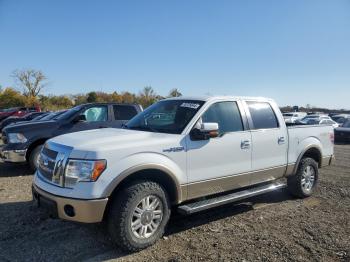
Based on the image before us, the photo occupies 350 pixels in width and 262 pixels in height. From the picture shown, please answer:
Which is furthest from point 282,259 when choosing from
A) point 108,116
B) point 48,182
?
point 108,116

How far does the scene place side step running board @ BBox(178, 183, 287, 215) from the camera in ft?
14.5

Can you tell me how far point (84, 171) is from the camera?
12.4 ft

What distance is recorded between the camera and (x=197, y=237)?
181 inches

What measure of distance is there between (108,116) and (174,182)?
5705 mm

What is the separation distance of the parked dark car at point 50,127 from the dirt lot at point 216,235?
6.72ft

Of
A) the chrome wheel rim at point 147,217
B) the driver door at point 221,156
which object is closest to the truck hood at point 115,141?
the driver door at point 221,156

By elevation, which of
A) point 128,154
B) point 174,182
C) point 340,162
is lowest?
Answer: point 340,162

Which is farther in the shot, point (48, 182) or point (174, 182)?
point (174, 182)

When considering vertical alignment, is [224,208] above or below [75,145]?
below

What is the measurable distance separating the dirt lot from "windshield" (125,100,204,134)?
58.1 inches

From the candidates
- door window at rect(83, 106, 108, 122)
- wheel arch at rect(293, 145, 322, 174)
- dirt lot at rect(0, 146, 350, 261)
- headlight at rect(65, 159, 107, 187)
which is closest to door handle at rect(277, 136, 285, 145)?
wheel arch at rect(293, 145, 322, 174)

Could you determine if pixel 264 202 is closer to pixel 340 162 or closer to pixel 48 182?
pixel 48 182

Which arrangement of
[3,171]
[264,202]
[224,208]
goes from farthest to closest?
[3,171] < [264,202] < [224,208]

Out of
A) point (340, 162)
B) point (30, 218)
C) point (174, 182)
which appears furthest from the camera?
point (340, 162)
